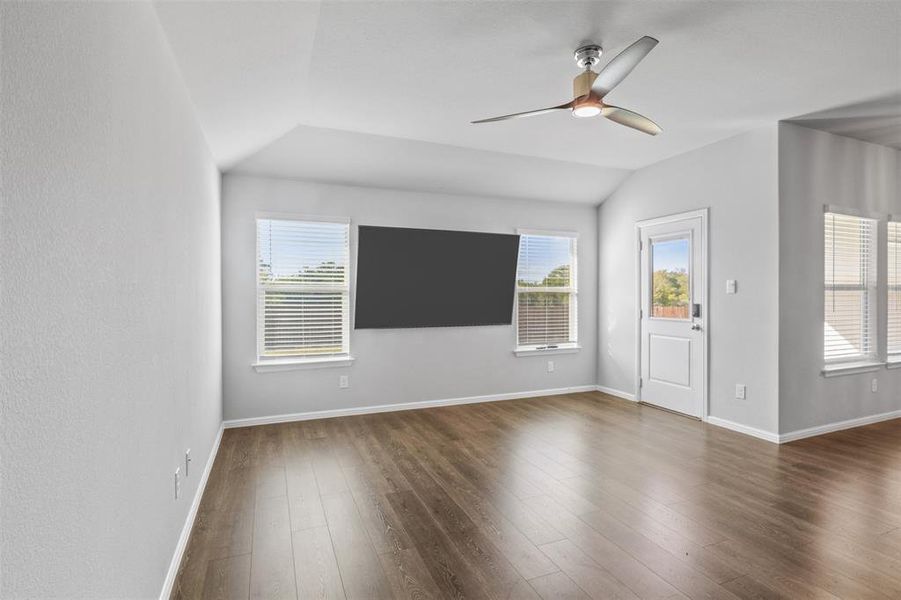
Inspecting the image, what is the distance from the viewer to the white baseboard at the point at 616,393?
5539 millimetres

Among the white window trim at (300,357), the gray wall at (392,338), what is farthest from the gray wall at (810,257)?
the white window trim at (300,357)

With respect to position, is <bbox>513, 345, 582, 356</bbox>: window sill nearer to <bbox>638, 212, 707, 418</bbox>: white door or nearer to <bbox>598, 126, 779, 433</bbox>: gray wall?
<bbox>638, 212, 707, 418</bbox>: white door

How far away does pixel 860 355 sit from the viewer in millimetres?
4559

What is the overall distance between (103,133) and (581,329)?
5.52 metres

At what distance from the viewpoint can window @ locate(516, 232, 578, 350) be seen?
5.76 metres

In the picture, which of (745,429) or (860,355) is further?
(860,355)

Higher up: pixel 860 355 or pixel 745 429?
pixel 860 355

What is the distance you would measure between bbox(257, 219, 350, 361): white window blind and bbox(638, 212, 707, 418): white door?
134 inches

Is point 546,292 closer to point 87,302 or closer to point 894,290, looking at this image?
point 894,290

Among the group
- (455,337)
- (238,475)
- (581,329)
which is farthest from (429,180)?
(238,475)

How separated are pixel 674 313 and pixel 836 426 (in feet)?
5.63

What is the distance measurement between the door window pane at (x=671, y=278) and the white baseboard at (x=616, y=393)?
1041 mm

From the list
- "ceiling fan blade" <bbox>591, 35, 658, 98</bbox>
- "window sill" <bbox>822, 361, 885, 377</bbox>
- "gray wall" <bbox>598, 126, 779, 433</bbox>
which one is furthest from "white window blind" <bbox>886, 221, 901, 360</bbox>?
"ceiling fan blade" <bbox>591, 35, 658, 98</bbox>

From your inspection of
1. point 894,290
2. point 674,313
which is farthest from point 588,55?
point 894,290
